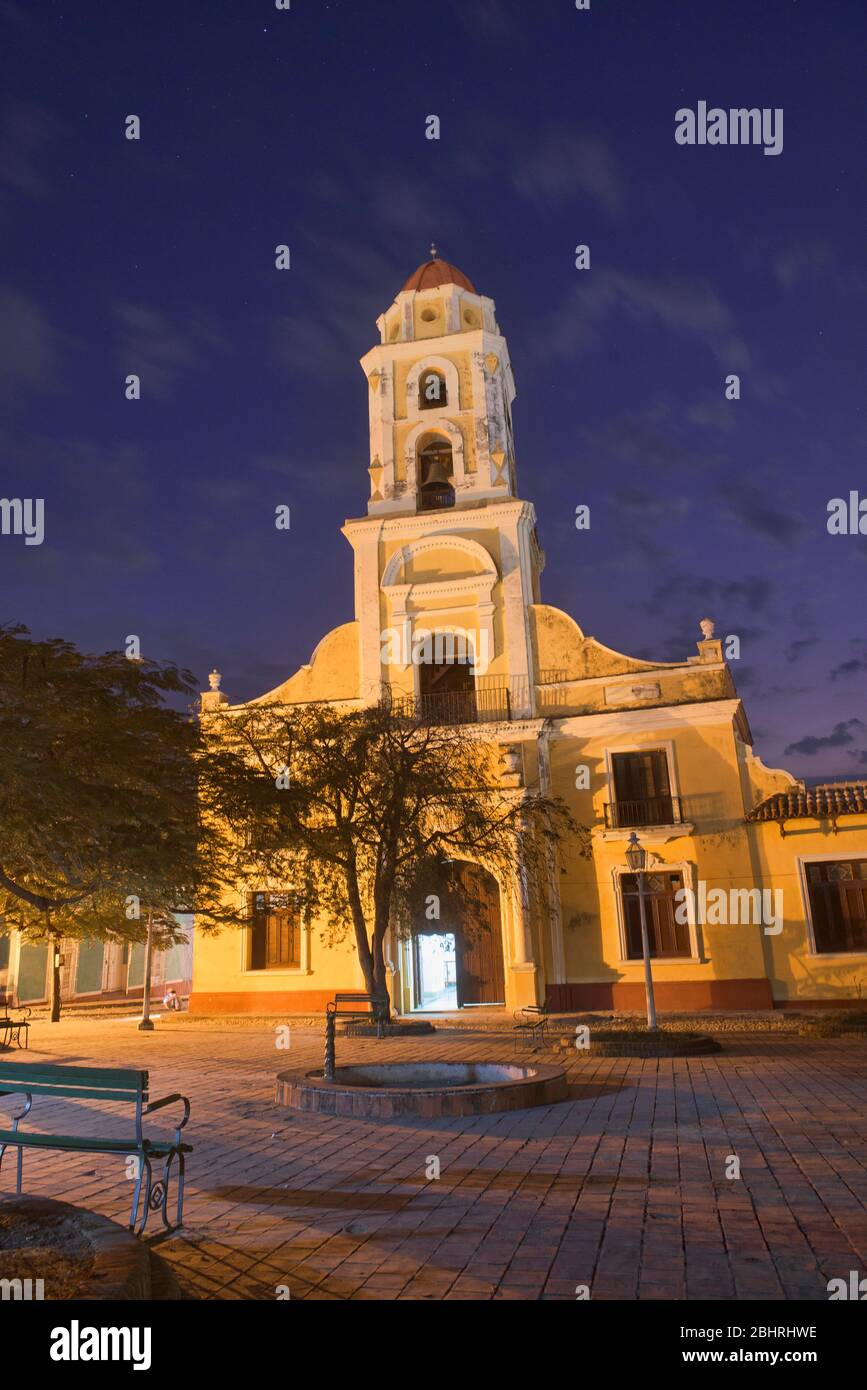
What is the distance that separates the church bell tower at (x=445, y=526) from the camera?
23.6m

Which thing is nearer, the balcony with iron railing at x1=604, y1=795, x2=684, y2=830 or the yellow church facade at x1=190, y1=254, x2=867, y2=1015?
the yellow church facade at x1=190, y1=254, x2=867, y2=1015

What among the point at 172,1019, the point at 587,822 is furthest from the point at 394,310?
the point at 172,1019

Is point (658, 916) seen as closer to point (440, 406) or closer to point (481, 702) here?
point (481, 702)

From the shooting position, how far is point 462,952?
74.2ft

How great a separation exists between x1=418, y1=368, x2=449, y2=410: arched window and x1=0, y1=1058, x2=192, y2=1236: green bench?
22.8 m

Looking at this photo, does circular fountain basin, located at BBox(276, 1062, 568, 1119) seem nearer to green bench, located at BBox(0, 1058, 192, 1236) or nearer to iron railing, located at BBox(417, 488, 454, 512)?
green bench, located at BBox(0, 1058, 192, 1236)

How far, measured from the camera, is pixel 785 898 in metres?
20.6

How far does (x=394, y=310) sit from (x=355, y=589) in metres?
9.03

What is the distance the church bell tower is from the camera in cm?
2362

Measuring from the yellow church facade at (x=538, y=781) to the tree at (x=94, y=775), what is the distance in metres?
7.70

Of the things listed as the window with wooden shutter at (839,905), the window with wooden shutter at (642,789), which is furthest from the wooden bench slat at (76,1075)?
→ the window with wooden shutter at (839,905)

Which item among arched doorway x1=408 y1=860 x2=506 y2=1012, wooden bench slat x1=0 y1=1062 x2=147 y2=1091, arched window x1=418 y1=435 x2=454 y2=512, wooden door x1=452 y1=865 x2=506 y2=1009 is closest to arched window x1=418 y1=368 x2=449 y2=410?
arched window x1=418 y1=435 x2=454 y2=512

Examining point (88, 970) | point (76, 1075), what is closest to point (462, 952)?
point (76, 1075)
